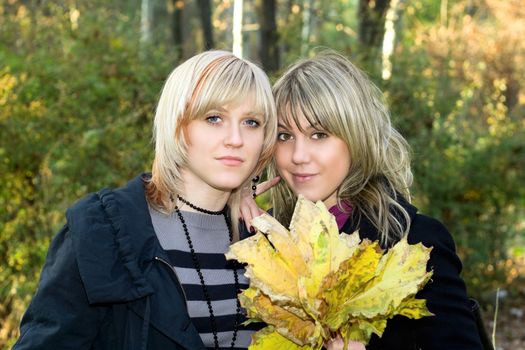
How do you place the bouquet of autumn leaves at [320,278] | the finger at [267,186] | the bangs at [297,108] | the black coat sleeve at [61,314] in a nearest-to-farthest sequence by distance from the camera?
1. the bouquet of autumn leaves at [320,278]
2. the black coat sleeve at [61,314]
3. the bangs at [297,108]
4. the finger at [267,186]

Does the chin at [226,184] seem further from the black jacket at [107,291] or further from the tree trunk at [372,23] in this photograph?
the tree trunk at [372,23]

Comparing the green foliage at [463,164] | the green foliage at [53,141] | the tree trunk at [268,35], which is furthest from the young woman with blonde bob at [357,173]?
the tree trunk at [268,35]

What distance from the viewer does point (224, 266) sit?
2.81 metres

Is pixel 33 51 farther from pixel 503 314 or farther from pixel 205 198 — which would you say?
pixel 503 314

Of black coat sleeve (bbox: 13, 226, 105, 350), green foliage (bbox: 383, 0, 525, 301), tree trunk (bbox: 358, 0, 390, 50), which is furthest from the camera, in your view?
tree trunk (bbox: 358, 0, 390, 50)

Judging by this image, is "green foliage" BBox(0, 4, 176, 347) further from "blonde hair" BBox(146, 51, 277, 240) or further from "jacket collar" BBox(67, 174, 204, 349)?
"jacket collar" BBox(67, 174, 204, 349)

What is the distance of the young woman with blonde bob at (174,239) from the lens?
239cm

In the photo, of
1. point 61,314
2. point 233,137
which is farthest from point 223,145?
point 61,314

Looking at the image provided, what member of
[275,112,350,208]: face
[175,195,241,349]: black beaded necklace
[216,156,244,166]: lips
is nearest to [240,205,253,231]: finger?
[175,195,241,349]: black beaded necklace

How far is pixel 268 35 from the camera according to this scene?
11688 mm

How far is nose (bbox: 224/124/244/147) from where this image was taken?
105 inches

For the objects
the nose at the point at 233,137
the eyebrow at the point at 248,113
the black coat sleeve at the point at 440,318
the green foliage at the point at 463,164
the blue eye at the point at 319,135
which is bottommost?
the green foliage at the point at 463,164

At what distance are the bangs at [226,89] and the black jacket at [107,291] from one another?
436 mm

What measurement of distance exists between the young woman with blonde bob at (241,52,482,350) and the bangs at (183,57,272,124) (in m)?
0.23
